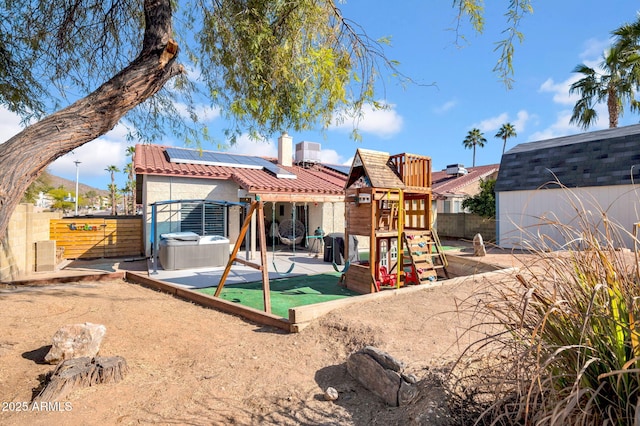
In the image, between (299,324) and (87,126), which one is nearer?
(87,126)

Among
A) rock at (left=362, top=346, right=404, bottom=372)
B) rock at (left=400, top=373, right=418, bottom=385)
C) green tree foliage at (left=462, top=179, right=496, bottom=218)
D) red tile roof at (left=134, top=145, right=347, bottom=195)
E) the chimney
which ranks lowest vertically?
rock at (left=400, top=373, right=418, bottom=385)

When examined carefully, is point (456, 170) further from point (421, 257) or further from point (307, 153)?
point (421, 257)

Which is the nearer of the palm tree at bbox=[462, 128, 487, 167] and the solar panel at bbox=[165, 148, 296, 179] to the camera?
the solar panel at bbox=[165, 148, 296, 179]

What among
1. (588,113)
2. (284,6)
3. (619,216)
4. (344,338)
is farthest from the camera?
(588,113)

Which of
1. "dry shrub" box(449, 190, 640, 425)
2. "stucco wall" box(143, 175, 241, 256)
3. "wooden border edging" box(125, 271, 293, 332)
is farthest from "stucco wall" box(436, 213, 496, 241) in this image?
"dry shrub" box(449, 190, 640, 425)

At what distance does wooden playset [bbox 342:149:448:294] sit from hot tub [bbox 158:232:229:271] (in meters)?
4.70

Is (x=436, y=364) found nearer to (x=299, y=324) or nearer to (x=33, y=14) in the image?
(x=299, y=324)

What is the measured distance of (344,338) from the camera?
14.5ft

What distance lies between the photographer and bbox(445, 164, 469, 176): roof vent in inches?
1107

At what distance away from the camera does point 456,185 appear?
83.7 feet

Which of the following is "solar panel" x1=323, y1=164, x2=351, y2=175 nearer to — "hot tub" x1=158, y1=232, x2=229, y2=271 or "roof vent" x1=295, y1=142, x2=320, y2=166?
"roof vent" x1=295, y1=142, x2=320, y2=166

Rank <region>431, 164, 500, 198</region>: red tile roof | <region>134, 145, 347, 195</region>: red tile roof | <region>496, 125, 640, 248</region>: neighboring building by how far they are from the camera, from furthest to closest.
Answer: <region>431, 164, 500, 198</region>: red tile roof
<region>496, 125, 640, 248</region>: neighboring building
<region>134, 145, 347, 195</region>: red tile roof

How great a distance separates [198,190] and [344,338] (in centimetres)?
1043

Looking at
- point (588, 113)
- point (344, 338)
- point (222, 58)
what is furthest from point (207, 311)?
point (588, 113)
